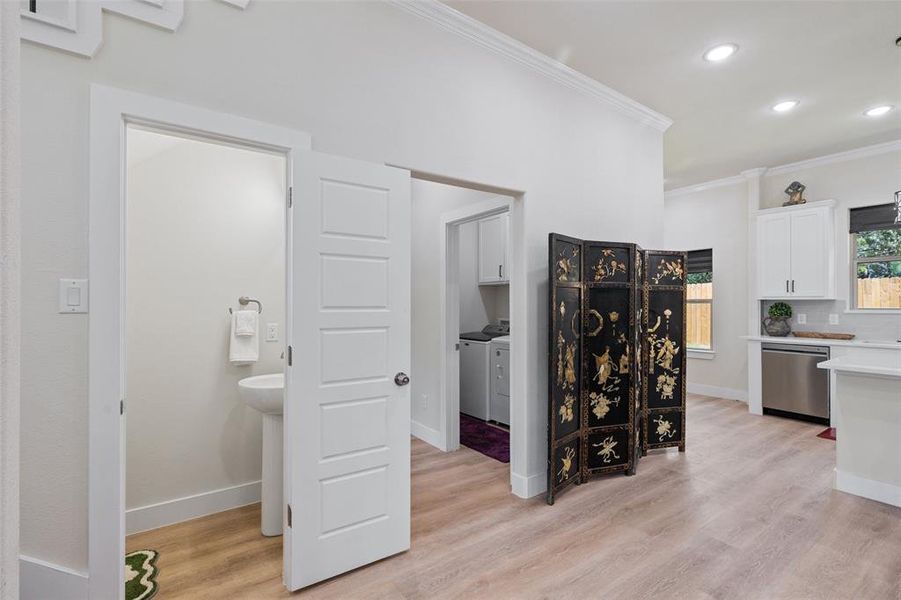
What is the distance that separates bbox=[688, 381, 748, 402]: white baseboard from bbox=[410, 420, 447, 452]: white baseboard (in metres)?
4.25

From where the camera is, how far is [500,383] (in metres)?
4.68

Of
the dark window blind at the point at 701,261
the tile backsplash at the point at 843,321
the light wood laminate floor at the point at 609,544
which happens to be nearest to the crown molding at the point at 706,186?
the dark window blind at the point at 701,261

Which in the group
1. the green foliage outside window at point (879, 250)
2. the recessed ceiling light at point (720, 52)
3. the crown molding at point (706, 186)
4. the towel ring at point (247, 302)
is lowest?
the towel ring at point (247, 302)

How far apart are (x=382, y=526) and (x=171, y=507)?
1400 millimetres

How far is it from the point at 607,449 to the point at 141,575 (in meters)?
2.98

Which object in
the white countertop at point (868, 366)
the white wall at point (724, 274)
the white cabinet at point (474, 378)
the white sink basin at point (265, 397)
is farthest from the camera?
the white wall at point (724, 274)

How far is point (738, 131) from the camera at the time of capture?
432cm

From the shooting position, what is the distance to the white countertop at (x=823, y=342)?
14.1 ft

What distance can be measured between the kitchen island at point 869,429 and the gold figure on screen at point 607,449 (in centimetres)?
154

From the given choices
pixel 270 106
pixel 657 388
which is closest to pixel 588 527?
pixel 657 388

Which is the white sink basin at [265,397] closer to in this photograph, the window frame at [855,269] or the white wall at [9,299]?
the white wall at [9,299]

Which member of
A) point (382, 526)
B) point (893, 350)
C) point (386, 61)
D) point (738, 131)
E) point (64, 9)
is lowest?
point (382, 526)

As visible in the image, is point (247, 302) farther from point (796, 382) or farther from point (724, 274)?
point (724, 274)

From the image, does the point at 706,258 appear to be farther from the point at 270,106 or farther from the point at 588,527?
the point at 270,106
